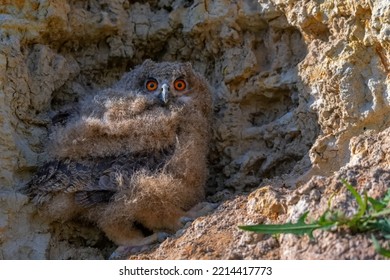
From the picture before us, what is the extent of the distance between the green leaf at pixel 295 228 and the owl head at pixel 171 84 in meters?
1.48

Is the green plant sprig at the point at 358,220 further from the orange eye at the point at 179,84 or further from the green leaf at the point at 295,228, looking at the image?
the orange eye at the point at 179,84

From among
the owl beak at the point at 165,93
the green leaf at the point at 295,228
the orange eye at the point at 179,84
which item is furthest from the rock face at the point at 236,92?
the owl beak at the point at 165,93

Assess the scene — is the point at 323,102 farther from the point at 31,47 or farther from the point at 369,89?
the point at 31,47

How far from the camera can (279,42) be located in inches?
181

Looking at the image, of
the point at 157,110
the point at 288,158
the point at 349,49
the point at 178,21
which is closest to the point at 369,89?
the point at 349,49

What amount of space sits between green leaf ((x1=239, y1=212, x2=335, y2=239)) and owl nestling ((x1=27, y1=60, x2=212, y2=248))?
973mm

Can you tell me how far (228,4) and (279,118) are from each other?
0.84 metres

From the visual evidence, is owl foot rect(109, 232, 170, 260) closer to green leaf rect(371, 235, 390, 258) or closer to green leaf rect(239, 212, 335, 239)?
green leaf rect(239, 212, 335, 239)

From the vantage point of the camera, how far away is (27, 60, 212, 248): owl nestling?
393 cm

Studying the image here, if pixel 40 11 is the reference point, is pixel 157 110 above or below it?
below

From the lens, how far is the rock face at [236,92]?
11.9 ft

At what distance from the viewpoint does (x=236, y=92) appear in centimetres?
470

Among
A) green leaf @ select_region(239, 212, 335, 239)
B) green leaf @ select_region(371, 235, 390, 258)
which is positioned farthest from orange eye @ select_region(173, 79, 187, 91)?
green leaf @ select_region(371, 235, 390, 258)
